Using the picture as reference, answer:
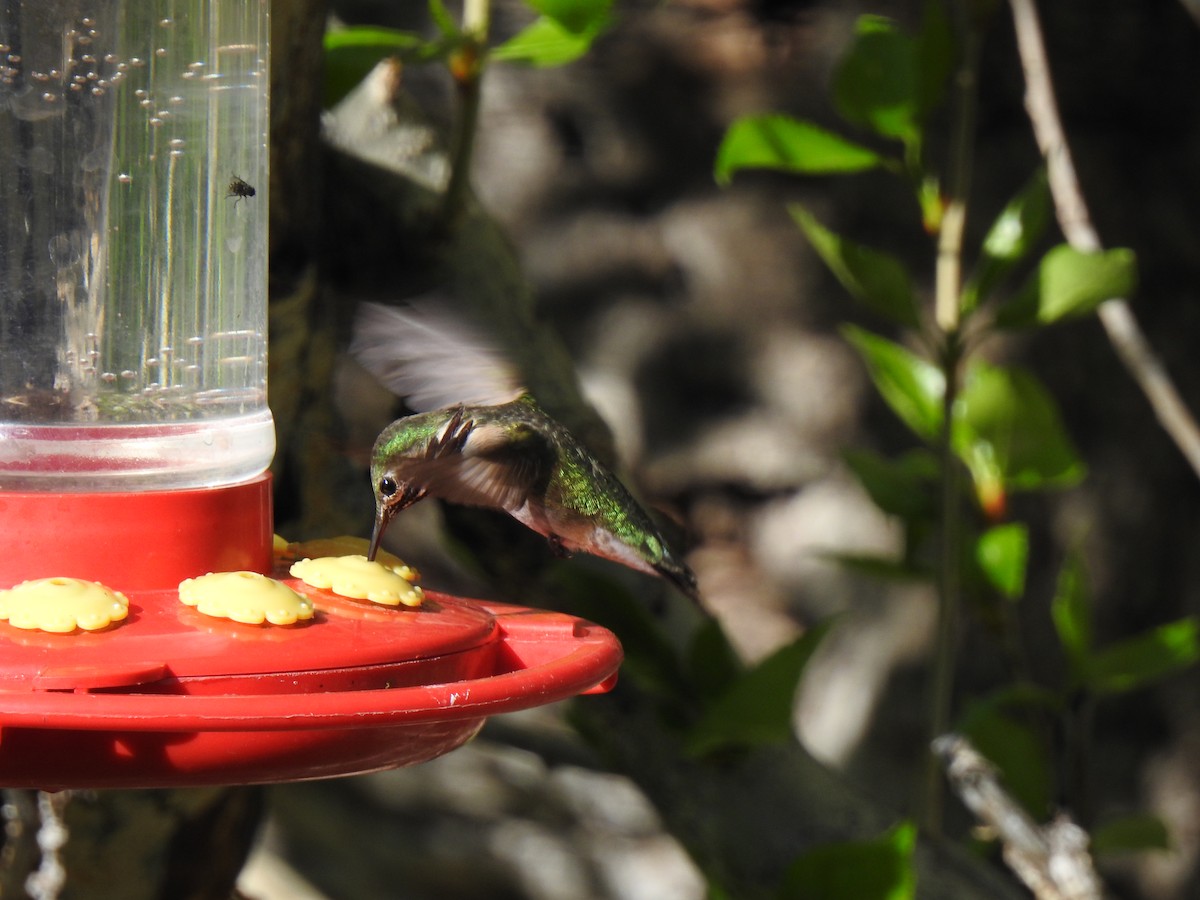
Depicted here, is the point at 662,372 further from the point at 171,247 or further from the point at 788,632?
the point at 171,247

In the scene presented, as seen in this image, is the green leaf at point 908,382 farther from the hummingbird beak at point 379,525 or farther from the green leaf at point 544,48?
the hummingbird beak at point 379,525

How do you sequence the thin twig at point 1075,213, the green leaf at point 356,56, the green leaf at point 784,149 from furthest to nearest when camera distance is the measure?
the thin twig at point 1075,213
the green leaf at point 784,149
the green leaf at point 356,56

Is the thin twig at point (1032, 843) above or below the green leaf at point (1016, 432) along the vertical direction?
below

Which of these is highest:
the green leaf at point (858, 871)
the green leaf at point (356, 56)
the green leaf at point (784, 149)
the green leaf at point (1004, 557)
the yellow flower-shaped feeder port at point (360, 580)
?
the green leaf at point (356, 56)

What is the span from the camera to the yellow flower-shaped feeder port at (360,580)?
1.51 m

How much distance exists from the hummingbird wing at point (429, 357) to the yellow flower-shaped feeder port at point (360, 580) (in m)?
0.50

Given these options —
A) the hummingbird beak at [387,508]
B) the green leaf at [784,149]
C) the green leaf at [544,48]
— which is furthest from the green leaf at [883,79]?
the hummingbird beak at [387,508]

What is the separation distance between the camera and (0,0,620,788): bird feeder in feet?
3.95

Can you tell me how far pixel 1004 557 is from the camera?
2.40m

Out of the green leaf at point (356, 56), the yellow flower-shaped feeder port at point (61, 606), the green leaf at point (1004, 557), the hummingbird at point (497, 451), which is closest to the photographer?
the yellow flower-shaped feeder port at point (61, 606)

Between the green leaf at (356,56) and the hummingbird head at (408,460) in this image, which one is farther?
Answer: the green leaf at (356,56)

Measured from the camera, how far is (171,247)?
2.16 metres

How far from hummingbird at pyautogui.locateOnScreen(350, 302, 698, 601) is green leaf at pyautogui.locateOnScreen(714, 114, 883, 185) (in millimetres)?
501

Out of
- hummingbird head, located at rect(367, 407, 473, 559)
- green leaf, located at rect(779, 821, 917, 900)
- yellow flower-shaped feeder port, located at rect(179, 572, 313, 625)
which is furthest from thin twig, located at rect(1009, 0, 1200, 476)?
yellow flower-shaped feeder port, located at rect(179, 572, 313, 625)
